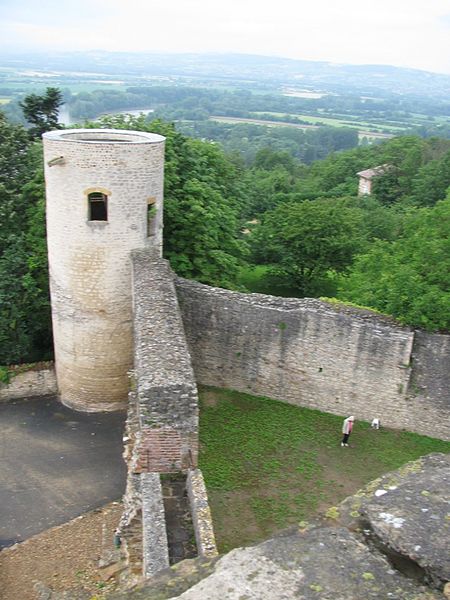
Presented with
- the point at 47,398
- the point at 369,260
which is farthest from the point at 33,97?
the point at 369,260

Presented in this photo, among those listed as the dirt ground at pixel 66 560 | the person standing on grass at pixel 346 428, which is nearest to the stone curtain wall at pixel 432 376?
the person standing on grass at pixel 346 428

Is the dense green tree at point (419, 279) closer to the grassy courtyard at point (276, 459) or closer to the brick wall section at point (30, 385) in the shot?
the grassy courtyard at point (276, 459)

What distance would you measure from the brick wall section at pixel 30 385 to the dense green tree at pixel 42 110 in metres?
11.1

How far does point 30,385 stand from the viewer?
1698cm

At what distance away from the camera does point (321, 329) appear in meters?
14.0

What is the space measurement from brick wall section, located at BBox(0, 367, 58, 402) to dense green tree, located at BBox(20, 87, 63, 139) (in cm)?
1114

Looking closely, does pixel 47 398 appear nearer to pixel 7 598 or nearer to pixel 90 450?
pixel 90 450

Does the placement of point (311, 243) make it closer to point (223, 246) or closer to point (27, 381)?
point (223, 246)

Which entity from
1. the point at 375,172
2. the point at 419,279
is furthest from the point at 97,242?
the point at 375,172

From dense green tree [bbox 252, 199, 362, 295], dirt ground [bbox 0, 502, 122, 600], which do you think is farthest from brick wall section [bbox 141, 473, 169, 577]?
dense green tree [bbox 252, 199, 362, 295]

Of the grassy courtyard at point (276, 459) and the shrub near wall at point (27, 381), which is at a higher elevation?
the grassy courtyard at point (276, 459)

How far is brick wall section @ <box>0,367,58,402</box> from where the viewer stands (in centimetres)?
1680

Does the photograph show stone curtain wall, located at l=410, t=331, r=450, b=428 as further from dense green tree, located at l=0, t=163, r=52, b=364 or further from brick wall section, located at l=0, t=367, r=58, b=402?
dense green tree, located at l=0, t=163, r=52, b=364

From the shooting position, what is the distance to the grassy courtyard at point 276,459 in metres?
10.9
